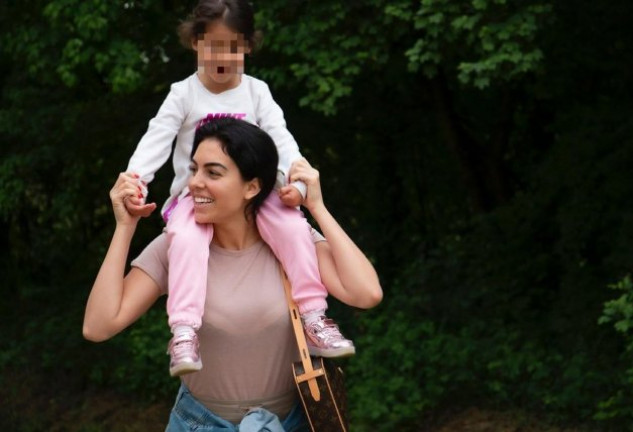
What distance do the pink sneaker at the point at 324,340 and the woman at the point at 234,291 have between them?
0.20 feet

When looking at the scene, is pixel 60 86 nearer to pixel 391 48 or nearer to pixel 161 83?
pixel 161 83

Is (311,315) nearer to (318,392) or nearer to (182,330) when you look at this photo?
(318,392)

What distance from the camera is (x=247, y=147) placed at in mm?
4035

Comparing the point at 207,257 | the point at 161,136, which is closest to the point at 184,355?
the point at 207,257

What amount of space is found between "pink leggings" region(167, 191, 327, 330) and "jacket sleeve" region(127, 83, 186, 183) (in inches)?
14.6

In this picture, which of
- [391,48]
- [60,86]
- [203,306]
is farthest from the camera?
[60,86]

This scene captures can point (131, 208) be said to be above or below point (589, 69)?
below

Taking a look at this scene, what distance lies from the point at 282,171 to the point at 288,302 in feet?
1.79

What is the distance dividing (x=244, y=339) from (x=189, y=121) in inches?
34.2

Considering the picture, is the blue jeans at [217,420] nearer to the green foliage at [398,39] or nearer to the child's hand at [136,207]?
the child's hand at [136,207]

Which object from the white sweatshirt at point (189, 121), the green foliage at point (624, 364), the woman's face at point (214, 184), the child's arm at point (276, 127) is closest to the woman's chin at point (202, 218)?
the woman's face at point (214, 184)

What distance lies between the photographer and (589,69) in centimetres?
1135

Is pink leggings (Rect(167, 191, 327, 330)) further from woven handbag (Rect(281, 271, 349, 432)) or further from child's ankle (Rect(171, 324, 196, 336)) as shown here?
woven handbag (Rect(281, 271, 349, 432))

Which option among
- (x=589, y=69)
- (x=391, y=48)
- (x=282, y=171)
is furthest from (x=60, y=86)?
(x=282, y=171)
